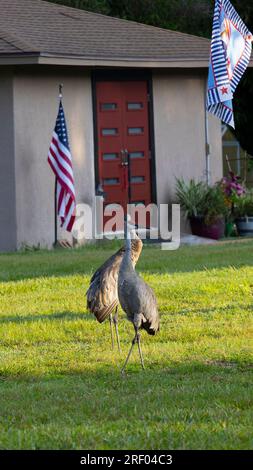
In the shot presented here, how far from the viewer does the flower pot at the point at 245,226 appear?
857 inches

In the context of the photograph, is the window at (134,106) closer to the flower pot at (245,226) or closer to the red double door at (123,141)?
the red double door at (123,141)

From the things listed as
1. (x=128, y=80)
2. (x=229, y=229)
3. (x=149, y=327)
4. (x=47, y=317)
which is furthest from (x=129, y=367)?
(x=229, y=229)

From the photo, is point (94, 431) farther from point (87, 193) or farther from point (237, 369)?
point (87, 193)

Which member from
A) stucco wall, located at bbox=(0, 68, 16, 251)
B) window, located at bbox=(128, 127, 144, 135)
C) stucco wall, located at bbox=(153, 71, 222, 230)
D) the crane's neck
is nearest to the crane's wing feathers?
the crane's neck

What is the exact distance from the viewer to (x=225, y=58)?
19.4m

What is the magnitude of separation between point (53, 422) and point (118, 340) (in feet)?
8.68

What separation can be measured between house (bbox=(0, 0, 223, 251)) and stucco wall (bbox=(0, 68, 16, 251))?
2cm

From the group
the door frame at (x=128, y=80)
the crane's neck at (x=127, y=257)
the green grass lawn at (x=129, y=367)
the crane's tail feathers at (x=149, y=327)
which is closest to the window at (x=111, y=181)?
the door frame at (x=128, y=80)

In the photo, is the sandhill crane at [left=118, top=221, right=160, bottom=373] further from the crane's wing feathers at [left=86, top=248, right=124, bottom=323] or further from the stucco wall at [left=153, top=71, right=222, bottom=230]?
the stucco wall at [left=153, top=71, right=222, bottom=230]

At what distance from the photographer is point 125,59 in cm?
1983

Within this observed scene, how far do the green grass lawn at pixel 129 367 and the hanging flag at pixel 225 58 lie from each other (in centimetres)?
428

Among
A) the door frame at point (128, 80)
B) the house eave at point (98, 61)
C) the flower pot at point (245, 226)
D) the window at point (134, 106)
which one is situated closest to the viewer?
the house eave at point (98, 61)

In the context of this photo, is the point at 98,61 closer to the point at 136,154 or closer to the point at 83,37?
the point at 83,37

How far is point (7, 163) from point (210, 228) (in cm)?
415
